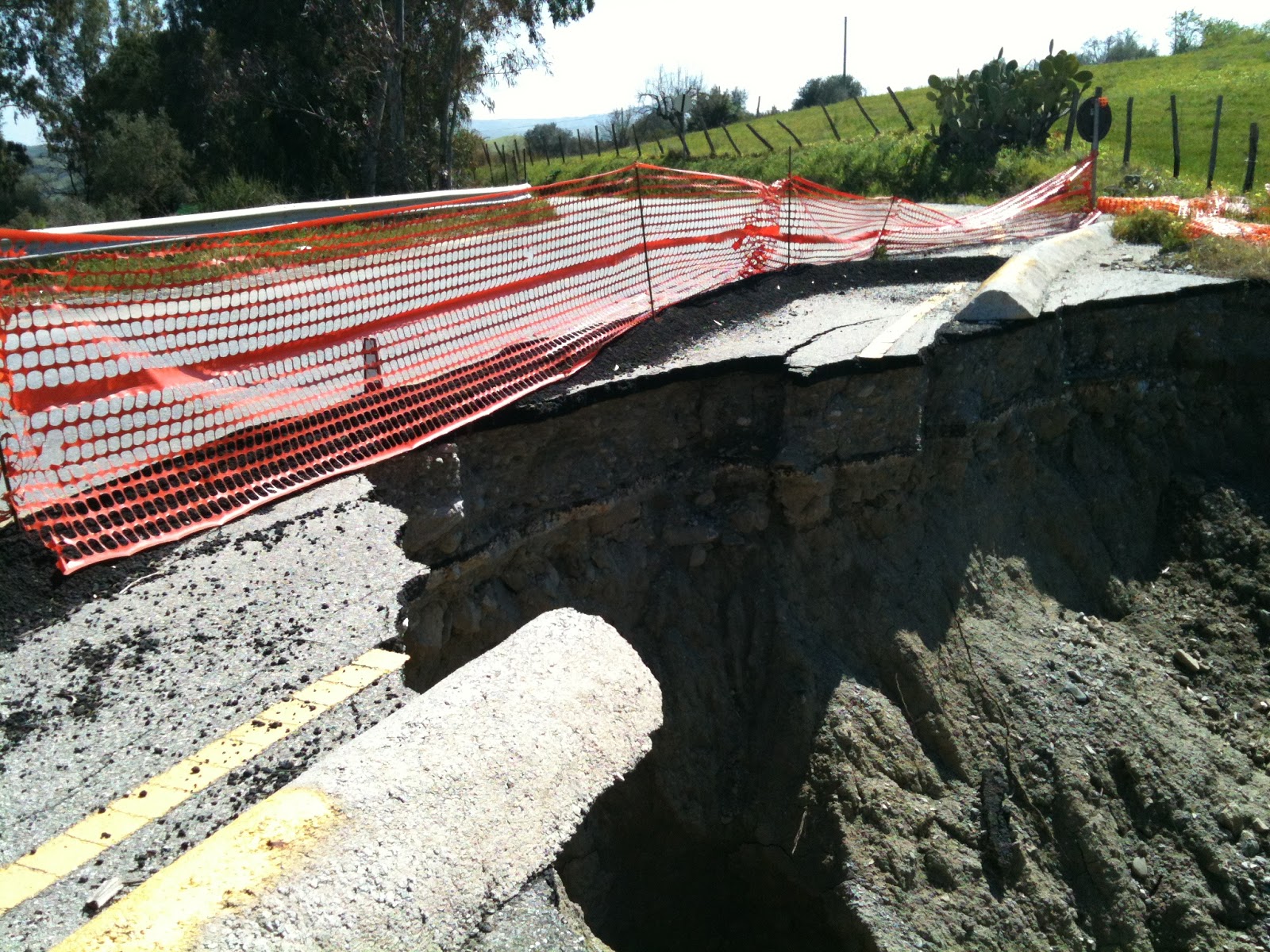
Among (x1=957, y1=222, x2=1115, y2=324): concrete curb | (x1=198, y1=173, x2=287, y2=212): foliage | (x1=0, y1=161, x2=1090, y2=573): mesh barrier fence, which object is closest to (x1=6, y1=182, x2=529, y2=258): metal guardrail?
(x1=0, y1=161, x2=1090, y2=573): mesh barrier fence

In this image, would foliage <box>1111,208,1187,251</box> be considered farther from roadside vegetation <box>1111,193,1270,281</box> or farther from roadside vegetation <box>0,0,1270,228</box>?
roadside vegetation <box>0,0,1270,228</box>

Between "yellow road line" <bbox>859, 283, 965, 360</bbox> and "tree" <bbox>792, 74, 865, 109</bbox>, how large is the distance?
4571cm

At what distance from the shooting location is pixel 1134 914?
6.30 m

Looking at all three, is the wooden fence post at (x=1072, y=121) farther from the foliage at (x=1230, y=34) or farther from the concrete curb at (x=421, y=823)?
the foliage at (x=1230, y=34)

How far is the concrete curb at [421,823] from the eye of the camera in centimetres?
207

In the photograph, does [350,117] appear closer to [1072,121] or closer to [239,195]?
[239,195]

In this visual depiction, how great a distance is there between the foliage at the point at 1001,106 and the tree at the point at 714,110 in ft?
70.1

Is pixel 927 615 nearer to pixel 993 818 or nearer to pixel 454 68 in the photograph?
pixel 993 818

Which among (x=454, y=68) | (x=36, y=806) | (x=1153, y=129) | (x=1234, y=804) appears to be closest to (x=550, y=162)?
(x=454, y=68)

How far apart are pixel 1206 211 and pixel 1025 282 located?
7.55 m

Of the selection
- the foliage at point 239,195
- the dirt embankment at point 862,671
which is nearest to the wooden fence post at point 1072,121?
the dirt embankment at point 862,671

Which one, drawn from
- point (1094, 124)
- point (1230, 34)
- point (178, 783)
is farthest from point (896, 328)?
point (1230, 34)

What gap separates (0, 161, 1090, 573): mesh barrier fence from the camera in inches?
170

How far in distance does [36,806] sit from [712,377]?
471 cm
